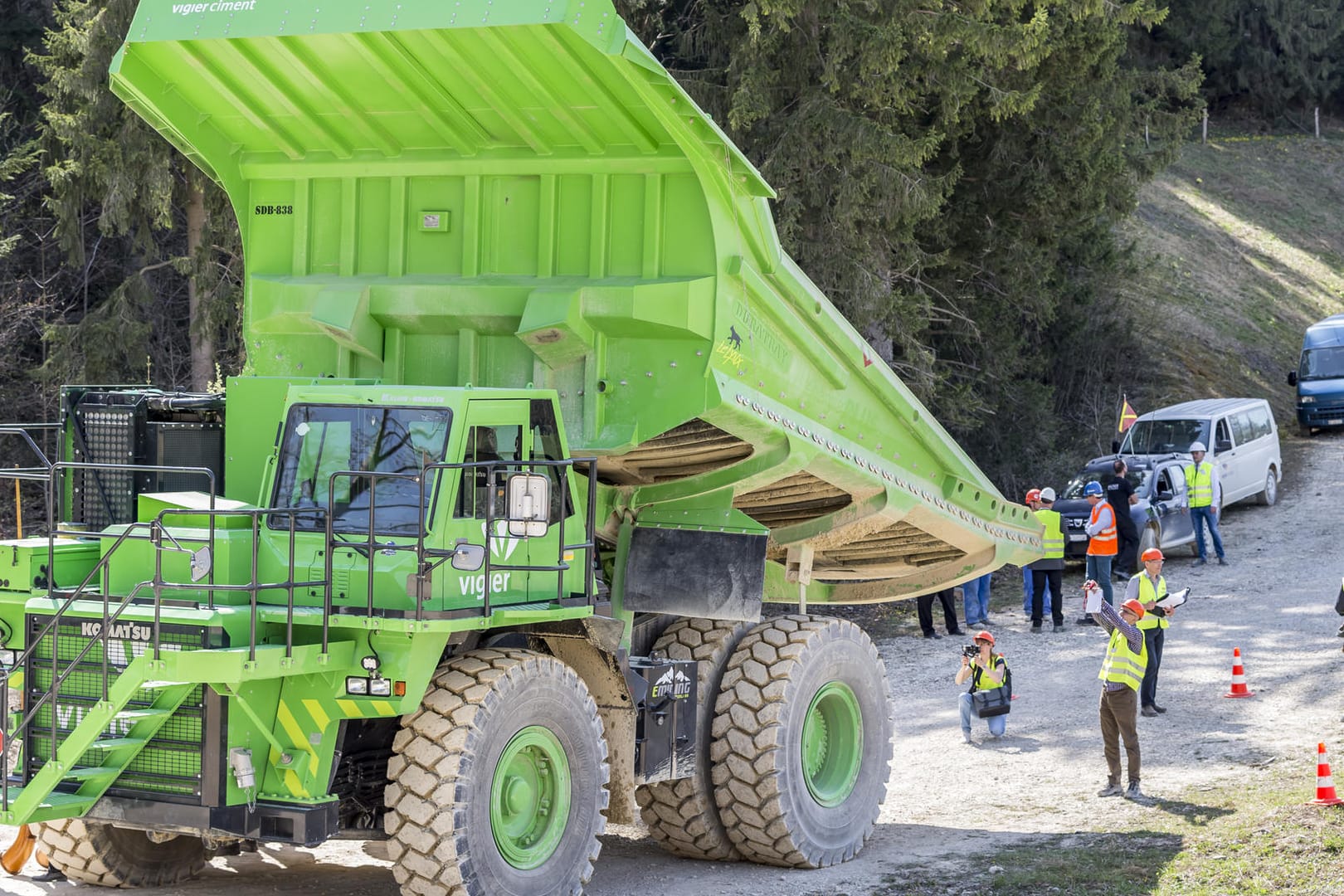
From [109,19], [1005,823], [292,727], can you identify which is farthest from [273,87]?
[109,19]

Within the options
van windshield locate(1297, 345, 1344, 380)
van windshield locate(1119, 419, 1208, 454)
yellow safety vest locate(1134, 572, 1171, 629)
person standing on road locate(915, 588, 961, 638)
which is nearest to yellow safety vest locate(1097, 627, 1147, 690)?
yellow safety vest locate(1134, 572, 1171, 629)

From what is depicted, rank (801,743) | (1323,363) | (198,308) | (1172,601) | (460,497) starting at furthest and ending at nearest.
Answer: (1323,363) < (198,308) < (1172,601) < (801,743) < (460,497)

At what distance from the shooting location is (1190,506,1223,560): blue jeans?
21.0 m

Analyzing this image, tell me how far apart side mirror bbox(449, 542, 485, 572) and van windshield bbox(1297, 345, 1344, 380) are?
86.2 feet

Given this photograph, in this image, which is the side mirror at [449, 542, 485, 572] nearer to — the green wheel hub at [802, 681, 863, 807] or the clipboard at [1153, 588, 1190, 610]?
the green wheel hub at [802, 681, 863, 807]

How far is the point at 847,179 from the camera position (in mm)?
18203

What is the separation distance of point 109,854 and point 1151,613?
8432mm

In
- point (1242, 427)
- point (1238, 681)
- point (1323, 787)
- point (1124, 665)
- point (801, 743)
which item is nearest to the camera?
point (801, 743)

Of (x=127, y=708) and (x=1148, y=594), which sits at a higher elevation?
(x=1148, y=594)

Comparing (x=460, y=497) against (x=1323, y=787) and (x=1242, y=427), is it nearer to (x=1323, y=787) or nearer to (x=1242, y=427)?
(x=1323, y=787)

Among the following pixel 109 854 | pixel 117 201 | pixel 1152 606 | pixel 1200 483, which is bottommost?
pixel 109 854

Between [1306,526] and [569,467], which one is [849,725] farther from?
[1306,526]

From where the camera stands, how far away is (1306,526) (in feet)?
75.9

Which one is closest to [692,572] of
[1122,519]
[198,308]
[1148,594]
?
[1148,594]
